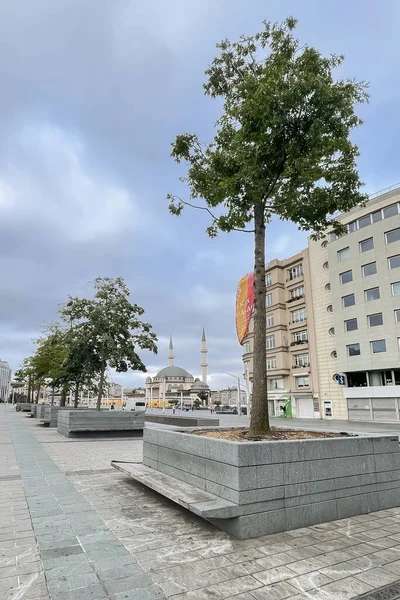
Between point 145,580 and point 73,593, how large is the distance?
61 centimetres

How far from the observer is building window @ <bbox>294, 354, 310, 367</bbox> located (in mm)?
44213

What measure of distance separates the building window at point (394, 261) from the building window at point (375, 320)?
4.19m

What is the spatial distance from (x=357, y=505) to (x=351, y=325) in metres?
34.2

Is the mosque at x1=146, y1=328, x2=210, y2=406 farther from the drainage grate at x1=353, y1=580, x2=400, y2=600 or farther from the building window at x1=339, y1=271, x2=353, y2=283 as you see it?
the drainage grate at x1=353, y1=580, x2=400, y2=600

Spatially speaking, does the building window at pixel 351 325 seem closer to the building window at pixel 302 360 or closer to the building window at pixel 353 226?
the building window at pixel 302 360

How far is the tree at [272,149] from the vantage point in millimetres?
6652

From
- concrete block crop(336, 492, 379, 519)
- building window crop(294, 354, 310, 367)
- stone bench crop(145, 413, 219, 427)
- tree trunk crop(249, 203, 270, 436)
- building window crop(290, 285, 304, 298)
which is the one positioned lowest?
concrete block crop(336, 492, 379, 519)

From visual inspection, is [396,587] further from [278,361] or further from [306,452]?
[278,361]

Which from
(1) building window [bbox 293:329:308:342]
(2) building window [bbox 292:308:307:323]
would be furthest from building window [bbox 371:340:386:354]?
(2) building window [bbox 292:308:307:323]

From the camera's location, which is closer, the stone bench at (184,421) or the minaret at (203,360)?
the stone bench at (184,421)

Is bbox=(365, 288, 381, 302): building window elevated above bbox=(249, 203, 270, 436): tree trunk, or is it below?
above

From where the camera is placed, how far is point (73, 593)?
10.8 ft

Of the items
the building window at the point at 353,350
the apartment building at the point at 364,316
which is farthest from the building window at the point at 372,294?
the building window at the point at 353,350

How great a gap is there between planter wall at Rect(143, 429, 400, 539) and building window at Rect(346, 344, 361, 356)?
32522mm
